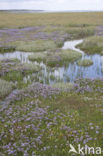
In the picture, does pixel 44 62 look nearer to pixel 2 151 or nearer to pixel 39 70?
pixel 39 70

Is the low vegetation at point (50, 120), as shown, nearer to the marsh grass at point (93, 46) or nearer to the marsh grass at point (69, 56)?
the marsh grass at point (69, 56)

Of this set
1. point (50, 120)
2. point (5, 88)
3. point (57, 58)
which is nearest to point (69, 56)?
point (57, 58)

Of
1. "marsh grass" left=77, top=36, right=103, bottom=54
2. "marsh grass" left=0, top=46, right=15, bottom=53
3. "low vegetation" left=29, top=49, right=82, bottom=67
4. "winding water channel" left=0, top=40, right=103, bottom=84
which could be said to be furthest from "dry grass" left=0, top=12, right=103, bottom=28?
"winding water channel" left=0, top=40, right=103, bottom=84

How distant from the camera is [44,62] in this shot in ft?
62.0

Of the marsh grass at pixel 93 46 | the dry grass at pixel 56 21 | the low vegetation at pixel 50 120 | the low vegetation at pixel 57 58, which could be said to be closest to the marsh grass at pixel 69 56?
the low vegetation at pixel 57 58

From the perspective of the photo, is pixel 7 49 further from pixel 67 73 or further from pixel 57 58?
pixel 67 73

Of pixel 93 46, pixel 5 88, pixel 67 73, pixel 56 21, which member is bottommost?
pixel 67 73

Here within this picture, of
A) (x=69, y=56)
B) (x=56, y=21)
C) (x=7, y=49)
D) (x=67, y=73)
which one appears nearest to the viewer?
(x=67, y=73)

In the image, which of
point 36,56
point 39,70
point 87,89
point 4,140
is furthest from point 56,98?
point 36,56

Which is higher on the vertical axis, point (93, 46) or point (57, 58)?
point (93, 46)

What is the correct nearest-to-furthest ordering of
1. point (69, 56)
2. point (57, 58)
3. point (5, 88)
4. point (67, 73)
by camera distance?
point (5, 88)
point (67, 73)
point (57, 58)
point (69, 56)

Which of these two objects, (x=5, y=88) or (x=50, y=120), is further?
(x=5, y=88)

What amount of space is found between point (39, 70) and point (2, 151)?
34.5 ft

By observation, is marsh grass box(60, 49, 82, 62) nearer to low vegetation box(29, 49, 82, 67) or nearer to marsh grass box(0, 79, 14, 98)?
low vegetation box(29, 49, 82, 67)
